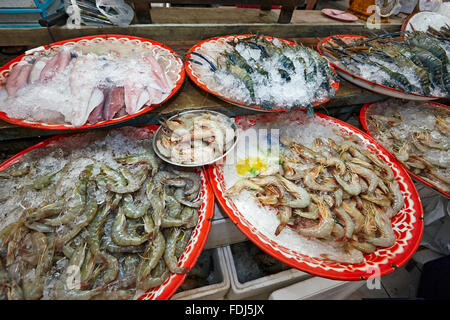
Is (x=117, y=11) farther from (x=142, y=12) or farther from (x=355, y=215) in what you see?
(x=355, y=215)

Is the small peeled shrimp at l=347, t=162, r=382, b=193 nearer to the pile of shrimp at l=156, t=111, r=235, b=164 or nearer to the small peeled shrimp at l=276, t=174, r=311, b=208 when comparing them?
the small peeled shrimp at l=276, t=174, r=311, b=208

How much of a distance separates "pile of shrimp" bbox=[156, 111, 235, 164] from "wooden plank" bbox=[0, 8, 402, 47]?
148cm

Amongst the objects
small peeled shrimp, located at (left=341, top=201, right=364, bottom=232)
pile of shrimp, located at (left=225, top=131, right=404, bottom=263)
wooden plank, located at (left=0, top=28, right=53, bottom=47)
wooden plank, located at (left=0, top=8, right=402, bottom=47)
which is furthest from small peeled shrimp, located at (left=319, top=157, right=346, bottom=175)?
wooden plank, located at (left=0, top=28, right=53, bottom=47)

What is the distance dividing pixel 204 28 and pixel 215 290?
3032mm

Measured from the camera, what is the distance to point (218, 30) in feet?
9.16

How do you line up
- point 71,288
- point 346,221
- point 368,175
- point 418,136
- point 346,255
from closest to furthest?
point 71,288 → point 346,255 → point 346,221 → point 368,175 → point 418,136

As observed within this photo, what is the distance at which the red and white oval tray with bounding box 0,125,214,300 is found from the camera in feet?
4.16

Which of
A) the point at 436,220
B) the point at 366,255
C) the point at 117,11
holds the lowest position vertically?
the point at 436,220

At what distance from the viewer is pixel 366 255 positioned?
61.4 inches

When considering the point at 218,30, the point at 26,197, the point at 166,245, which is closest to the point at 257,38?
the point at 218,30

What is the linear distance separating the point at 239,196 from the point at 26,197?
1.62 meters

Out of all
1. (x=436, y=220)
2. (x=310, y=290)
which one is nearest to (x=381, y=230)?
(x=310, y=290)

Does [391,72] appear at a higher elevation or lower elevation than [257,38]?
lower
